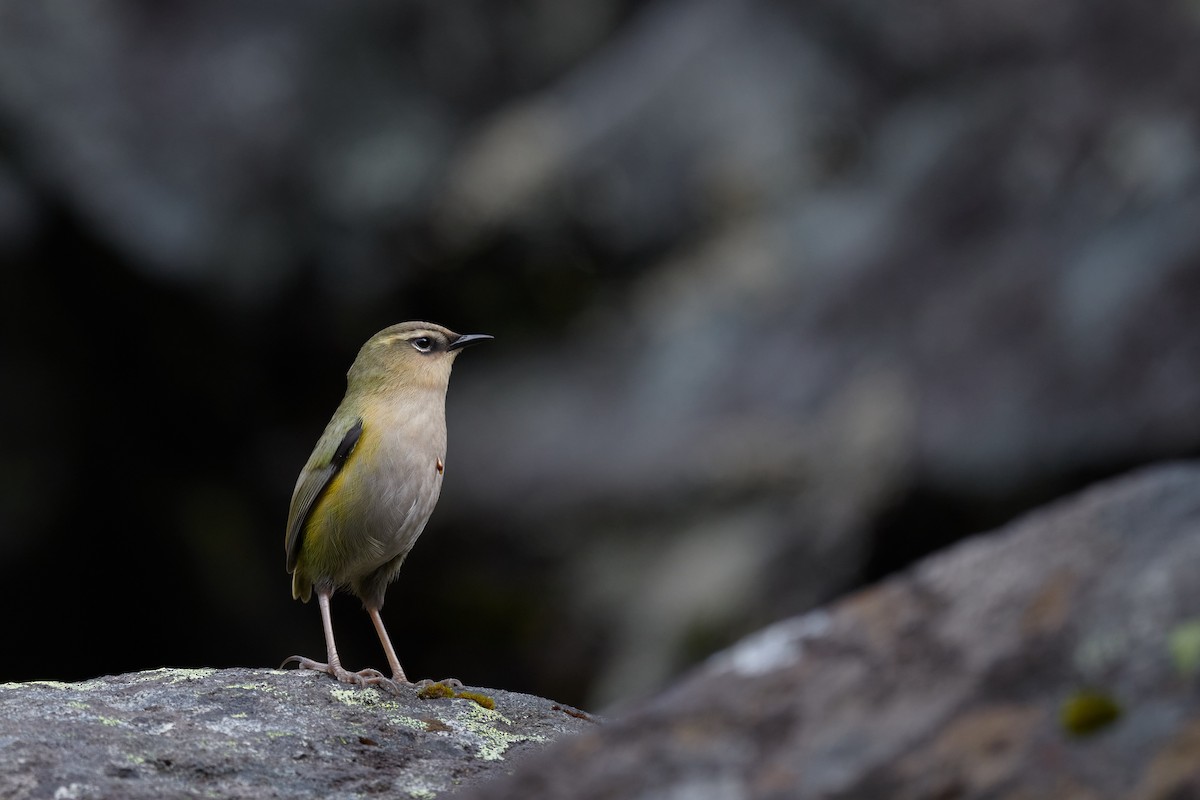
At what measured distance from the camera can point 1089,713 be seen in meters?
2.64

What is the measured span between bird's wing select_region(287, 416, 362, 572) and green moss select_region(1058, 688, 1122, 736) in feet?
16.8

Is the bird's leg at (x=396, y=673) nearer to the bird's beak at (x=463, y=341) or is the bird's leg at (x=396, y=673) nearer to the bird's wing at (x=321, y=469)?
the bird's wing at (x=321, y=469)

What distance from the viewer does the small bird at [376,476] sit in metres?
7.04

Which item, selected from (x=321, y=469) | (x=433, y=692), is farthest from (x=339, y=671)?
(x=321, y=469)

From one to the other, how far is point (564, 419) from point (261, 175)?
446 cm

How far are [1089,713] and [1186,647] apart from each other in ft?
0.80

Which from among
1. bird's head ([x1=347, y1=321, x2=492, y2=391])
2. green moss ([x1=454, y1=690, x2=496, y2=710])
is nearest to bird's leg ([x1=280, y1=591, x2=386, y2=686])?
green moss ([x1=454, y1=690, x2=496, y2=710])

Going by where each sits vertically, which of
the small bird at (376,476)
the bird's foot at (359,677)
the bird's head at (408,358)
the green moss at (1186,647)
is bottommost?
the green moss at (1186,647)

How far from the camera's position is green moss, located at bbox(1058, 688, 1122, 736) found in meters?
2.62

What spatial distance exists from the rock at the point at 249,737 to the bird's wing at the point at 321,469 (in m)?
1.42

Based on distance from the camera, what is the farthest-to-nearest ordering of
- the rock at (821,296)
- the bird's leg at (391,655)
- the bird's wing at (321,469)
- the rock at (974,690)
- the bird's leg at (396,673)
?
1. the rock at (821,296)
2. the bird's wing at (321,469)
3. the bird's leg at (391,655)
4. the bird's leg at (396,673)
5. the rock at (974,690)

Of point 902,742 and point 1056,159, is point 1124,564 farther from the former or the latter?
point 1056,159

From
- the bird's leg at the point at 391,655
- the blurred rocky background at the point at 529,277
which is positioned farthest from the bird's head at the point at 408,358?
the blurred rocky background at the point at 529,277

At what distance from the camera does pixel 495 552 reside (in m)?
13.2
